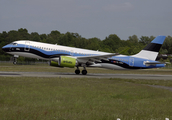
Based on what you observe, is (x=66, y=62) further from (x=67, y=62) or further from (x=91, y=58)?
(x=91, y=58)

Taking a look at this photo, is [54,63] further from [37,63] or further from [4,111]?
[37,63]

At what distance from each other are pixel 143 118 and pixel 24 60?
3010 inches

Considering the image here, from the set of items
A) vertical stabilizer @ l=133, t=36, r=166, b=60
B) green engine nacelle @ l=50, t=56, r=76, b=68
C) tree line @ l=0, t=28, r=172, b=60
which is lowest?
green engine nacelle @ l=50, t=56, r=76, b=68

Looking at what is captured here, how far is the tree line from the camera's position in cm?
10516

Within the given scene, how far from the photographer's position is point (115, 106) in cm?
1016

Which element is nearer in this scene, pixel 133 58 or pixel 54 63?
pixel 54 63

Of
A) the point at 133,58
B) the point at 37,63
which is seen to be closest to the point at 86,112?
the point at 133,58

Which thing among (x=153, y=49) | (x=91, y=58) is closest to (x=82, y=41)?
(x=153, y=49)

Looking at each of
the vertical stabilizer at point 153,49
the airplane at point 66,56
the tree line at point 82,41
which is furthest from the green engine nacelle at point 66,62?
the tree line at point 82,41

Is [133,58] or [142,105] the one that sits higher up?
[133,58]

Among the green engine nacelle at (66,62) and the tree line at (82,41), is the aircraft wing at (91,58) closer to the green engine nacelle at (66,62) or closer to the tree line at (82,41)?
the green engine nacelle at (66,62)

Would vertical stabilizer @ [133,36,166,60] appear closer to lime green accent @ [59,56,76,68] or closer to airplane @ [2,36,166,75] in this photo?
airplane @ [2,36,166,75]

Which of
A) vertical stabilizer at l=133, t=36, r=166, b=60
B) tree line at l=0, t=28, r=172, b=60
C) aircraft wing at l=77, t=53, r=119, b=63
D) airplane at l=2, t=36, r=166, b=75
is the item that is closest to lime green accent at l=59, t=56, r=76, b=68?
airplane at l=2, t=36, r=166, b=75

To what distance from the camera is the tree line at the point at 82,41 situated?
105 meters
